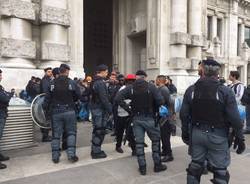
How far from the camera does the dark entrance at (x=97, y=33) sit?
76.4 ft

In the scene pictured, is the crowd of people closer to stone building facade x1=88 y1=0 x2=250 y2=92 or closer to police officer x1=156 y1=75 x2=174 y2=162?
police officer x1=156 y1=75 x2=174 y2=162

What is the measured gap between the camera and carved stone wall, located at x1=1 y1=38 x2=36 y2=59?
10.9 metres

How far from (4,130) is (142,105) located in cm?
299

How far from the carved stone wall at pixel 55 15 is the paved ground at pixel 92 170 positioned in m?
5.78

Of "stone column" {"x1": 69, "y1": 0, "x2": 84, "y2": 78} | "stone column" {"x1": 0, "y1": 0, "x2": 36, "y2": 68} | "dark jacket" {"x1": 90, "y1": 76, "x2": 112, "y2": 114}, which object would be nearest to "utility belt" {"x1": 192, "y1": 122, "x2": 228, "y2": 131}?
"dark jacket" {"x1": 90, "y1": 76, "x2": 112, "y2": 114}

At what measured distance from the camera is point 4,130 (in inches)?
273

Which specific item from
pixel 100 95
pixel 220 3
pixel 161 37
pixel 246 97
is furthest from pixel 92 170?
pixel 220 3

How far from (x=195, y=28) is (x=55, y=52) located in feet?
25.6

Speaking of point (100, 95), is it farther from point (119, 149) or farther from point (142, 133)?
point (119, 149)

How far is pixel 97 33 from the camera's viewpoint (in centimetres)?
2356

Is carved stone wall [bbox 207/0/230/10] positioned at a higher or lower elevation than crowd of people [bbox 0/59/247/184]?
higher

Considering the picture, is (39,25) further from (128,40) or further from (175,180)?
(175,180)

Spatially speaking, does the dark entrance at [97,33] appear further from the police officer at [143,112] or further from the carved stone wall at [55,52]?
the police officer at [143,112]

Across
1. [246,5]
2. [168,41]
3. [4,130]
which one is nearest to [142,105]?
[4,130]
